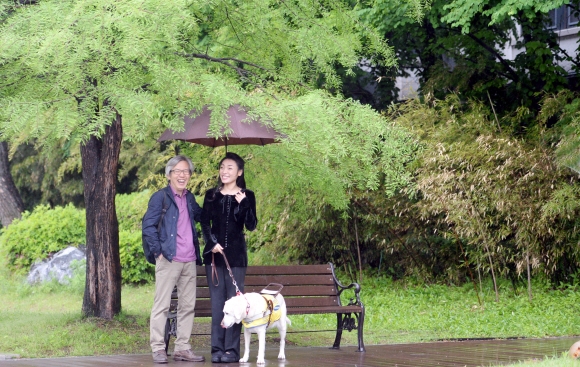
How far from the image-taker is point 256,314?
24.4 ft

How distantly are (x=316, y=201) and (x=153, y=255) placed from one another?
6.64 m

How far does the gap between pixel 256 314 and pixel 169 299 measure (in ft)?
2.98

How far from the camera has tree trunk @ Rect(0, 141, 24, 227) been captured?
20875 mm

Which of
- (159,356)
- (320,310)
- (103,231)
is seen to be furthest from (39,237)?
(159,356)

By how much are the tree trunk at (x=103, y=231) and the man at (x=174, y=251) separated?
2014 millimetres

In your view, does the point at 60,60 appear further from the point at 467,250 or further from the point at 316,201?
the point at 467,250

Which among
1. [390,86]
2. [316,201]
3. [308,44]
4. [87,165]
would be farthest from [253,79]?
[390,86]

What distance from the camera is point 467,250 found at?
1352 centimetres

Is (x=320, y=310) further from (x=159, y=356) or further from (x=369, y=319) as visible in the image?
(x=369, y=319)

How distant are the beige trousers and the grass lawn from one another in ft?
3.36

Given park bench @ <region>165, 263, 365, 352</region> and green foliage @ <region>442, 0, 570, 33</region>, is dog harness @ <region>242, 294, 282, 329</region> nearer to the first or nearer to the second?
park bench @ <region>165, 263, 365, 352</region>

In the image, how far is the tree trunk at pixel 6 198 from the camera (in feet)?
68.5

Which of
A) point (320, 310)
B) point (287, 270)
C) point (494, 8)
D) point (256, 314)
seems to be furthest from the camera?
point (494, 8)

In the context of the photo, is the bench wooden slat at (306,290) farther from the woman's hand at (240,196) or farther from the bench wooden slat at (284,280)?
the woman's hand at (240,196)
